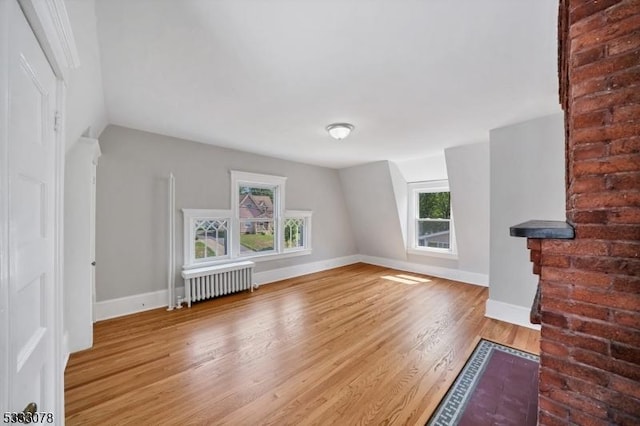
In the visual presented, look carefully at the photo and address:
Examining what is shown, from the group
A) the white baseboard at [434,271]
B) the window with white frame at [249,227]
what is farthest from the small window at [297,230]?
the white baseboard at [434,271]

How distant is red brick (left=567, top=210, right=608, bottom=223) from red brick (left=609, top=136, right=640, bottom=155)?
0.75ft

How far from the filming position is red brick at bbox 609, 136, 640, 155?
91cm

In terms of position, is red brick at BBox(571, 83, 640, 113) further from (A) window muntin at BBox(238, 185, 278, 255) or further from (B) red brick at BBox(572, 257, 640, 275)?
(A) window muntin at BBox(238, 185, 278, 255)

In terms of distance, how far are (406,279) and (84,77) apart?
5059 millimetres

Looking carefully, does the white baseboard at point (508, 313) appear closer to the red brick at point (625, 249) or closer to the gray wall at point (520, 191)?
the gray wall at point (520, 191)

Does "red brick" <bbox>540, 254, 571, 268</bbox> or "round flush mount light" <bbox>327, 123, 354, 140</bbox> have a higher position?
"round flush mount light" <bbox>327, 123, 354, 140</bbox>

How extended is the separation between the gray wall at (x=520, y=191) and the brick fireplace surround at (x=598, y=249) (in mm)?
2150

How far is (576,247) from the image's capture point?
1032mm

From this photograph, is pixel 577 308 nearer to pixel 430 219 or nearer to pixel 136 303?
pixel 136 303

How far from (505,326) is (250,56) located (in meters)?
3.73

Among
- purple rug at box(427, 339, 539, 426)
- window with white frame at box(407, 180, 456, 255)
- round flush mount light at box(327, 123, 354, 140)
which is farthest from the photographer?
window with white frame at box(407, 180, 456, 255)

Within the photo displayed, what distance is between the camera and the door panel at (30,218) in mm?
692

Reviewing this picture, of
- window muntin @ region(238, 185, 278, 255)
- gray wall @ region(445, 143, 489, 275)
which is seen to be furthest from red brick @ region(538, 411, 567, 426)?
window muntin @ region(238, 185, 278, 255)

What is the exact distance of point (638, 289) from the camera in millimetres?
904
